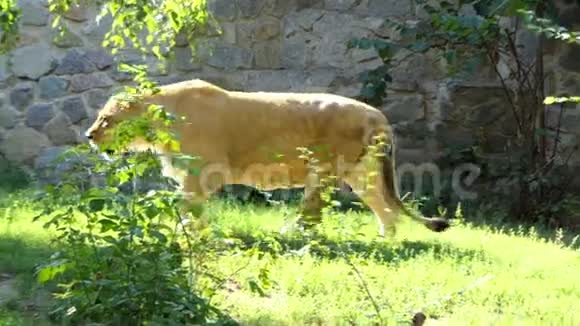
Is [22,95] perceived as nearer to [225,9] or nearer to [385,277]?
[225,9]

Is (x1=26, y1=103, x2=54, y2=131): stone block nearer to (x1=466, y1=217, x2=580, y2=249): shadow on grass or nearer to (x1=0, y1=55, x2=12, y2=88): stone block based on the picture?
(x1=0, y1=55, x2=12, y2=88): stone block

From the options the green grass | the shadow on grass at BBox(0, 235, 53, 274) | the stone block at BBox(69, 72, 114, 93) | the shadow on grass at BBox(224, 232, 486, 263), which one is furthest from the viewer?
the stone block at BBox(69, 72, 114, 93)

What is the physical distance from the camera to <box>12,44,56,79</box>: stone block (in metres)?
10.1

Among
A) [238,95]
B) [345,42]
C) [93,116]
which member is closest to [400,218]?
[238,95]

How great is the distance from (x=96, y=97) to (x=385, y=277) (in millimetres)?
5115

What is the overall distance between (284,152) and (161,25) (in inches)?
56.1

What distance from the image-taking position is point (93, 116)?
33.0 feet

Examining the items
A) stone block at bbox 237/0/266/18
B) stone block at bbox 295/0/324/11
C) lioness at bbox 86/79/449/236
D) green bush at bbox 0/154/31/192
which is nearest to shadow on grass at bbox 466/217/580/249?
lioness at bbox 86/79/449/236

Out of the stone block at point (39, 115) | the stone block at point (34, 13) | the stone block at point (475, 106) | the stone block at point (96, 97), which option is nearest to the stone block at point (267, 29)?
the stone block at point (96, 97)

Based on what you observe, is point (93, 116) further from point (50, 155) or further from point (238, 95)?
point (238, 95)

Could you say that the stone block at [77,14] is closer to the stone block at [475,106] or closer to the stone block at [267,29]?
the stone block at [267,29]

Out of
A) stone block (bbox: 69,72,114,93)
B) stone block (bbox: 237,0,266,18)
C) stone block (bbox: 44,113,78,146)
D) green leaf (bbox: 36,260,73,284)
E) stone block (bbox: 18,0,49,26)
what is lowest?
green leaf (bbox: 36,260,73,284)

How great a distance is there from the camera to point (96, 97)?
10062 millimetres

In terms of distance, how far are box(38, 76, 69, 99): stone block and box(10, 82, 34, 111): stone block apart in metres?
0.10
